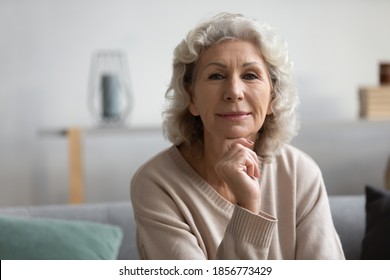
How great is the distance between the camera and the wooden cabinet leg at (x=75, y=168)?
289cm

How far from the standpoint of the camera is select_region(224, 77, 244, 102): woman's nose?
4.37ft

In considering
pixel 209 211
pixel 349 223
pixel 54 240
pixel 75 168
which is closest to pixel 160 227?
pixel 209 211

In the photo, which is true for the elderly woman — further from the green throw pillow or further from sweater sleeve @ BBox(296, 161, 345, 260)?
the green throw pillow

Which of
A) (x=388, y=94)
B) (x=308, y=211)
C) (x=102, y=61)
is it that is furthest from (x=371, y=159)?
(x=308, y=211)

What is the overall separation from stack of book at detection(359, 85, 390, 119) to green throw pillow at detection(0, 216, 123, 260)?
1.33 meters

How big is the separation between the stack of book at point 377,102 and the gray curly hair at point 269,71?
1426 millimetres

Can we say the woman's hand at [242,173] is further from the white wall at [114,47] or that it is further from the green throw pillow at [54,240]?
the white wall at [114,47]

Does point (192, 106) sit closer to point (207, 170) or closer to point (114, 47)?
point (207, 170)

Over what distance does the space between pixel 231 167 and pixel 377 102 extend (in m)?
1.77

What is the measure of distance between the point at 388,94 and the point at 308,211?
5.07 ft

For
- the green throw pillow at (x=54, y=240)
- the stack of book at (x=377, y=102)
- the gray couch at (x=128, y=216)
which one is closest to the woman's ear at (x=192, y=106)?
the green throw pillow at (x=54, y=240)
